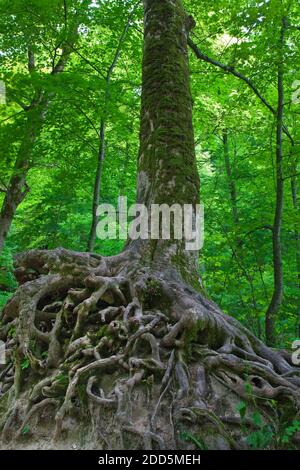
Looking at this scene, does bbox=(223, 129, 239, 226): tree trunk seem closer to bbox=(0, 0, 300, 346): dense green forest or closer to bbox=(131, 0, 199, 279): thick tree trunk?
bbox=(0, 0, 300, 346): dense green forest

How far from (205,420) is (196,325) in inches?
30.0

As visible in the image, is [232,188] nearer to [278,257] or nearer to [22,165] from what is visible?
[278,257]

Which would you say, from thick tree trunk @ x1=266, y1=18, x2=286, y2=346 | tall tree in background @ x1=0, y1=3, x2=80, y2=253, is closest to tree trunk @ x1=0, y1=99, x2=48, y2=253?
tall tree in background @ x1=0, y1=3, x2=80, y2=253

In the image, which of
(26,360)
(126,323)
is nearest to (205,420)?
(126,323)

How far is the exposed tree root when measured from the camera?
2.48 m

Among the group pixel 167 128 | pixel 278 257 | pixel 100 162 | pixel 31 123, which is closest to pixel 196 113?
pixel 100 162

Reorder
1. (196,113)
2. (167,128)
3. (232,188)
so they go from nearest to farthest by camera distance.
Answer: (167,128) → (196,113) → (232,188)

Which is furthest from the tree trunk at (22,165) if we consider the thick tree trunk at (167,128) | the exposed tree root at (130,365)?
the exposed tree root at (130,365)

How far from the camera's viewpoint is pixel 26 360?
334 centimetres

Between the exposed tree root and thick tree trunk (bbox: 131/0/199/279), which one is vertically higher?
thick tree trunk (bbox: 131/0/199/279)

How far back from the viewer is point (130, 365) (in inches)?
113

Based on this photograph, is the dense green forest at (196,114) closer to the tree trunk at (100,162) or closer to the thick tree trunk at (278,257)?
the tree trunk at (100,162)
